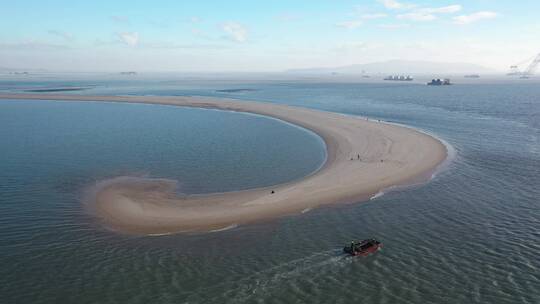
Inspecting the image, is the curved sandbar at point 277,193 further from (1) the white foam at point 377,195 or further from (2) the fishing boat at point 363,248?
(2) the fishing boat at point 363,248

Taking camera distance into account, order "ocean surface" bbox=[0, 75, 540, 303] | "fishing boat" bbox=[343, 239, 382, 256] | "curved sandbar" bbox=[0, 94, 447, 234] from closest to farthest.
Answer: "ocean surface" bbox=[0, 75, 540, 303] → "fishing boat" bbox=[343, 239, 382, 256] → "curved sandbar" bbox=[0, 94, 447, 234]

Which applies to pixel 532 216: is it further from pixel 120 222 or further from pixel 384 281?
pixel 120 222

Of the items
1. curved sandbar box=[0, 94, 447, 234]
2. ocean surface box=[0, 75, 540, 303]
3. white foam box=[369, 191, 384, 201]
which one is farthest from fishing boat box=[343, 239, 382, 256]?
white foam box=[369, 191, 384, 201]

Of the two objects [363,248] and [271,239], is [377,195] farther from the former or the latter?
[271,239]

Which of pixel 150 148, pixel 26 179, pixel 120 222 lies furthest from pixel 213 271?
pixel 150 148

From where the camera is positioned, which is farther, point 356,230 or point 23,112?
point 23,112

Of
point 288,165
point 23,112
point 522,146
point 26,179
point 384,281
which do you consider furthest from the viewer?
point 23,112

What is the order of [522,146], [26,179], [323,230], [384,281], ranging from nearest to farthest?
[384,281], [323,230], [26,179], [522,146]

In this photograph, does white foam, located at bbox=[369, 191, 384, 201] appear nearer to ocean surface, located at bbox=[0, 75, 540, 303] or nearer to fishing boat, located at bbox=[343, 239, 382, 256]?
ocean surface, located at bbox=[0, 75, 540, 303]
